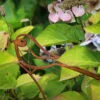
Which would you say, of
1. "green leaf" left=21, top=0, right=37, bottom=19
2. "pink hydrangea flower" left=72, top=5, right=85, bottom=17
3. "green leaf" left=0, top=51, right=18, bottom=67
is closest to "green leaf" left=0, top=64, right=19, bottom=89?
"green leaf" left=0, top=51, right=18, bottom=67

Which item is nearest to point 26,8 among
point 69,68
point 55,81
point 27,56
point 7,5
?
point 7,5

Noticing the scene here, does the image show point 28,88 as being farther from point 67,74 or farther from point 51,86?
point 67,74

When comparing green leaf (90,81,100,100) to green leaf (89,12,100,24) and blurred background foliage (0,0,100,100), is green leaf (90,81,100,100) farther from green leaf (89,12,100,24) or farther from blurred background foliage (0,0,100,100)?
green leaf (89,12,100,24)

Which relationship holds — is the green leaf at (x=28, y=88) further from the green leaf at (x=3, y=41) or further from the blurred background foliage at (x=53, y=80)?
the green leaf at (x=3, y=41)

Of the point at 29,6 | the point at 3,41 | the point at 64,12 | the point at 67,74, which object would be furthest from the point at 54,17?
the point at 29,6

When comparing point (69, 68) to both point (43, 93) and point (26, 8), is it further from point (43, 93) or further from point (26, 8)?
point (26, 8)

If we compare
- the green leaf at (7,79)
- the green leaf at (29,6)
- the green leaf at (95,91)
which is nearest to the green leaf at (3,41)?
the green leaf at (7,79)
